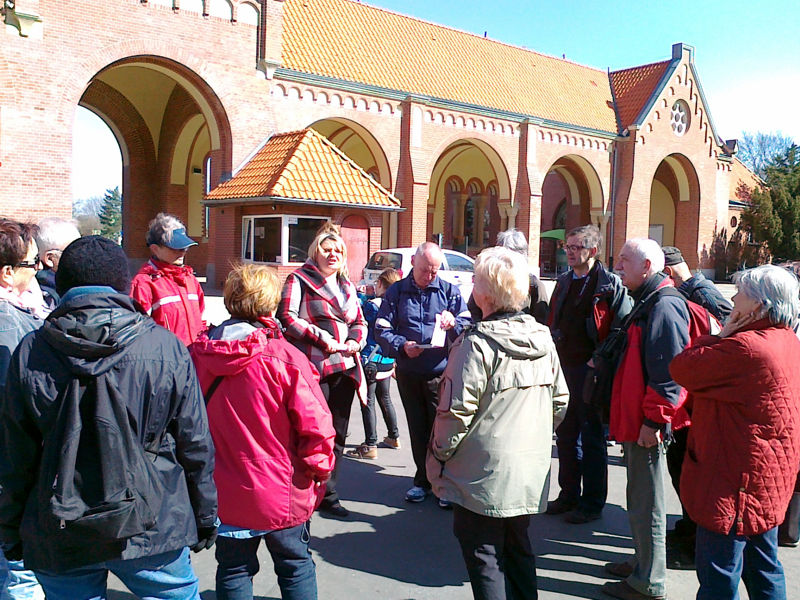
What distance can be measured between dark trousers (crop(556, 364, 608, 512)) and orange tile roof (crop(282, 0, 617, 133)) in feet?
51.2

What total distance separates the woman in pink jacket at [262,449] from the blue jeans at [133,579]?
1.44ft

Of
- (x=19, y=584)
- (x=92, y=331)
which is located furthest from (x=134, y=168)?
(x=92, y=331)

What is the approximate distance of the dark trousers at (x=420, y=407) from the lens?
4863 millimetres

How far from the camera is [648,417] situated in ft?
11.4

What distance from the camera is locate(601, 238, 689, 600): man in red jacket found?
3451mm

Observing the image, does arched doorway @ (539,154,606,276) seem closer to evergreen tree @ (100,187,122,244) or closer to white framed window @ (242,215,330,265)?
white framed window @ (242,215,330,265)

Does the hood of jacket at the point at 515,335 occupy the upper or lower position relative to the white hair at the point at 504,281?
lower

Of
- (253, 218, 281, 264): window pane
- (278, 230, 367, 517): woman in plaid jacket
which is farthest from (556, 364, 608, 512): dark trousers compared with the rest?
(253, 218, 281, 264): window pane

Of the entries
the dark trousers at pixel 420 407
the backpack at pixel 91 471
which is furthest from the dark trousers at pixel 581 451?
the backpack at pixel 91 471

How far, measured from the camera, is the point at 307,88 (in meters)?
18.3

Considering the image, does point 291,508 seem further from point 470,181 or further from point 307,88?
point 470,181

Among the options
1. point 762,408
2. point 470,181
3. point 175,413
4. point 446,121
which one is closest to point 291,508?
point 175,413

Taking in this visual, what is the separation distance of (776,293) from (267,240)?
1464 centimetres

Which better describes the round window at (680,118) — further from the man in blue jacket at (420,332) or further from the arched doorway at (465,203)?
the man in blue jacket at (420,332)
